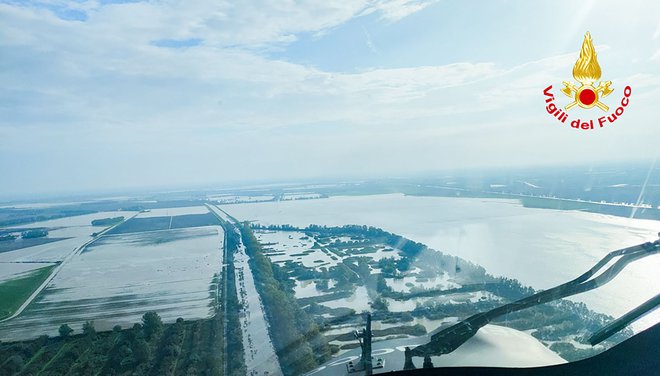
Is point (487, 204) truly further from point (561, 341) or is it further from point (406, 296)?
point (561, 341)

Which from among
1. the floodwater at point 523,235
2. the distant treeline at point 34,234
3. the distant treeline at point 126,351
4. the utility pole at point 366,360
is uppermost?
the utility pole at point 366,360

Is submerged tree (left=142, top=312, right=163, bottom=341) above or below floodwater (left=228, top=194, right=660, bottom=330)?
below

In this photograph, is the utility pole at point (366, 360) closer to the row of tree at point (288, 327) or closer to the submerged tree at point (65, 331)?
the row of tree at point (288, 327)

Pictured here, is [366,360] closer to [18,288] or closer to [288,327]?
[288,327]

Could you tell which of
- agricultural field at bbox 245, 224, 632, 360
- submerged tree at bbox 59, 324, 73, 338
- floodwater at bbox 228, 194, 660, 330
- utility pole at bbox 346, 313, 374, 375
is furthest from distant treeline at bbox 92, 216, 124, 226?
utility pole at bbox 346, 313, 374, 375

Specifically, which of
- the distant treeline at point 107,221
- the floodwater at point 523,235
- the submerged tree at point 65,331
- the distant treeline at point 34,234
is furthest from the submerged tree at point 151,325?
the distant treeline at point 107,221

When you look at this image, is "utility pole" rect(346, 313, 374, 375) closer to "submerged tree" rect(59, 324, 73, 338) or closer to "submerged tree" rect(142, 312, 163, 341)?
"submerged tree" rect(142, 312, 163, 341)

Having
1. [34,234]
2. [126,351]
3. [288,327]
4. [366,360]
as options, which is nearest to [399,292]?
[288,327]

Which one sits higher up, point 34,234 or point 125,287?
point 34,234
